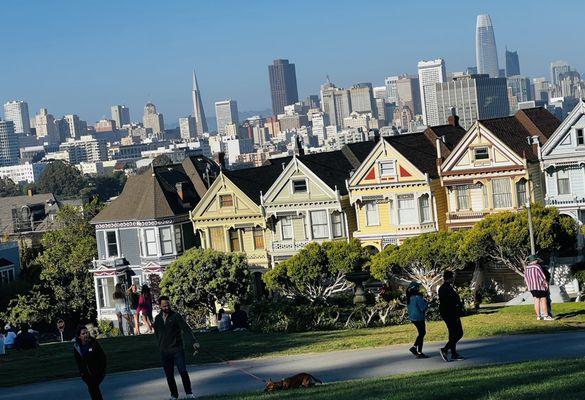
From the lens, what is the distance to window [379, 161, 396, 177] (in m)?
56.7

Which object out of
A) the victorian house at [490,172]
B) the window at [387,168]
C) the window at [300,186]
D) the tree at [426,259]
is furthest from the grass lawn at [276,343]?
the window at [300,186]

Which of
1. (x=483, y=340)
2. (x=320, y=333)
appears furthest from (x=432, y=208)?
(x=483, y=340)

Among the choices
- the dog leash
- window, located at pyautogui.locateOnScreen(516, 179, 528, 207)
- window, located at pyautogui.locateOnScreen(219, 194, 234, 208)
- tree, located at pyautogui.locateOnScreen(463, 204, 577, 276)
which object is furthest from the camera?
window, located at pyautogui.locateOnScreen(219, 194, 234, 208)

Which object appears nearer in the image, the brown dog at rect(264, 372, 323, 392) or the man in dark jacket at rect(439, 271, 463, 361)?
the brown dog at rect(264, 372, 323, 392)

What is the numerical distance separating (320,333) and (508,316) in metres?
5.12

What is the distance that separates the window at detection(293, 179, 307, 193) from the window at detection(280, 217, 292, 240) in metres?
1.48

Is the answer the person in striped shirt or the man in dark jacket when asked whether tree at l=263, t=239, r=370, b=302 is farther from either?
the man in dark jacket

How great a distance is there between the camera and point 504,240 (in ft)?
160

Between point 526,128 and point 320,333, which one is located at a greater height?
point 526,128

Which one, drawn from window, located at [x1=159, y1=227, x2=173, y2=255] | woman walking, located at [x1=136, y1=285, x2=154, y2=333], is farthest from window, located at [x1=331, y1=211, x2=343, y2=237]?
woman walking, located at [x1=136, y1=285, x2=154, y2=333]

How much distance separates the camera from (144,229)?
65.1m

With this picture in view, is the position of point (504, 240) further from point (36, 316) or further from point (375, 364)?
point (36, 316)

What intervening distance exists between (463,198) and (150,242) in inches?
692

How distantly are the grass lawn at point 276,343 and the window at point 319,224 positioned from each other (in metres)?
22.3
